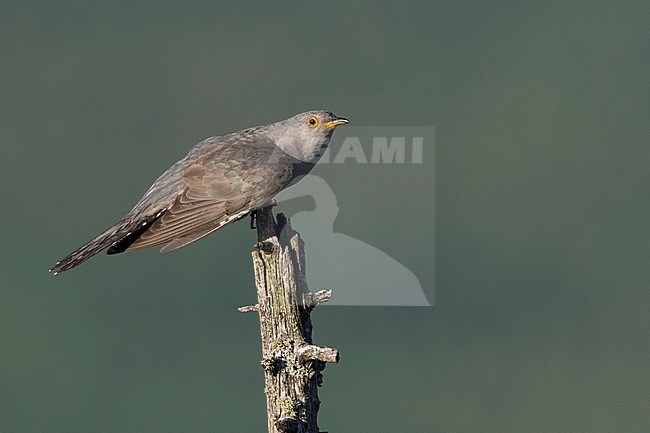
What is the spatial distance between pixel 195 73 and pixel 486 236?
128 ft

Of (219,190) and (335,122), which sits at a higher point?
(335,122)

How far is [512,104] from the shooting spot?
102938 mm

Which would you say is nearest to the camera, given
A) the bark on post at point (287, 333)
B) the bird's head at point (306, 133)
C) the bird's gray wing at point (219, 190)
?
the bark on post at point (287, 333)

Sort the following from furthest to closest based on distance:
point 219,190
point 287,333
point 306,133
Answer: point 306,133 → point 219,190 → point 287,333

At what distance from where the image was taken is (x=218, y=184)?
49.3 ft

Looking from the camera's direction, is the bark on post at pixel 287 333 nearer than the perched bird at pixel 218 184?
Yes

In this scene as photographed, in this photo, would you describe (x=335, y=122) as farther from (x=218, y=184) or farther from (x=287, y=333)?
(x=287, y=333)

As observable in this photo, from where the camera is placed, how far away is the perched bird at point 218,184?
48.0ft

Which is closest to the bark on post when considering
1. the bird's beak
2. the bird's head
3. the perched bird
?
the perched bird

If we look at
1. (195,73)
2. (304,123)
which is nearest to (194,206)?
(304,123)

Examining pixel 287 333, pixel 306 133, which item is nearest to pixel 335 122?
pixel 306 133

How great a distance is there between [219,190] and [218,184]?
0.29ft

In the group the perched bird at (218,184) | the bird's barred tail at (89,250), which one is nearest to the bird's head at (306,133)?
the perched bird at (218,184)

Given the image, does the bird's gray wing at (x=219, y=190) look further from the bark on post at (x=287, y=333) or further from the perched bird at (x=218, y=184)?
the bark on post at (x=287, y=333)
